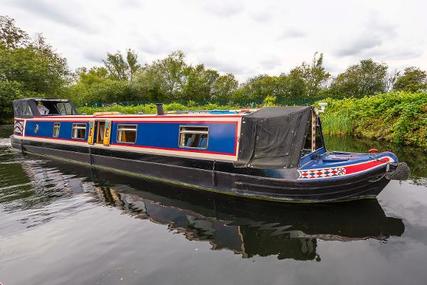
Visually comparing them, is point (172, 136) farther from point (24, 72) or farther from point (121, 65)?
point (121, 65)

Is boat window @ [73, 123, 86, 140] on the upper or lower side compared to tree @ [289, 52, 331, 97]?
lower

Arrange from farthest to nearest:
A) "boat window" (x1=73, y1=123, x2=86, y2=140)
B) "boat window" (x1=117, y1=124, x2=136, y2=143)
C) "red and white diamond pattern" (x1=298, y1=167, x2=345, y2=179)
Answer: "boat window" (x1=73, y1=123, x2=86, y2=140), "boat window" (x1=117, y1=124, x2=136, y2=143), "red and white diamond pattern" (x1=298, y1=167, x2=345, y2=179)

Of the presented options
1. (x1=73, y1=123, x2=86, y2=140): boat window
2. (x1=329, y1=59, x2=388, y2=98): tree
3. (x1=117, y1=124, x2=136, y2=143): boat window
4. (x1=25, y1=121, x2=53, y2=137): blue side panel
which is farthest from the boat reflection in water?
(x1=329, y1=59, x2=388, y2=98): tree

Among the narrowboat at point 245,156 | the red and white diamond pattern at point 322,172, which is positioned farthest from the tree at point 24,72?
the red and white diamond pattern at point 322,172

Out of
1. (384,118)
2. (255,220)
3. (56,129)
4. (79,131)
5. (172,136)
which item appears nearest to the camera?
(255,220)

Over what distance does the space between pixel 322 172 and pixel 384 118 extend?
13299mm

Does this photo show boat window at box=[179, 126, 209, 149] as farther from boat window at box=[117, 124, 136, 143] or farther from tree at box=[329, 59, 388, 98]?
tree at box=[329, 59, 388, 98]

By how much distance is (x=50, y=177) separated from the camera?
438 inches

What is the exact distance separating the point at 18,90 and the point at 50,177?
86.0 feet

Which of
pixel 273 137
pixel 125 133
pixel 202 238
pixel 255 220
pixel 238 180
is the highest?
pixel 273 137

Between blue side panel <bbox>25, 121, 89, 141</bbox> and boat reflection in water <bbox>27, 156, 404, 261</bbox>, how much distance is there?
5.15m

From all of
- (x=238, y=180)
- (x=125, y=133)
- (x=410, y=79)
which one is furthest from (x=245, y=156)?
(x=410, y=79)

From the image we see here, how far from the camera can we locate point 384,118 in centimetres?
1780

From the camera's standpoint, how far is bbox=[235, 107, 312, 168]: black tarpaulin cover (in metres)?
7.27
